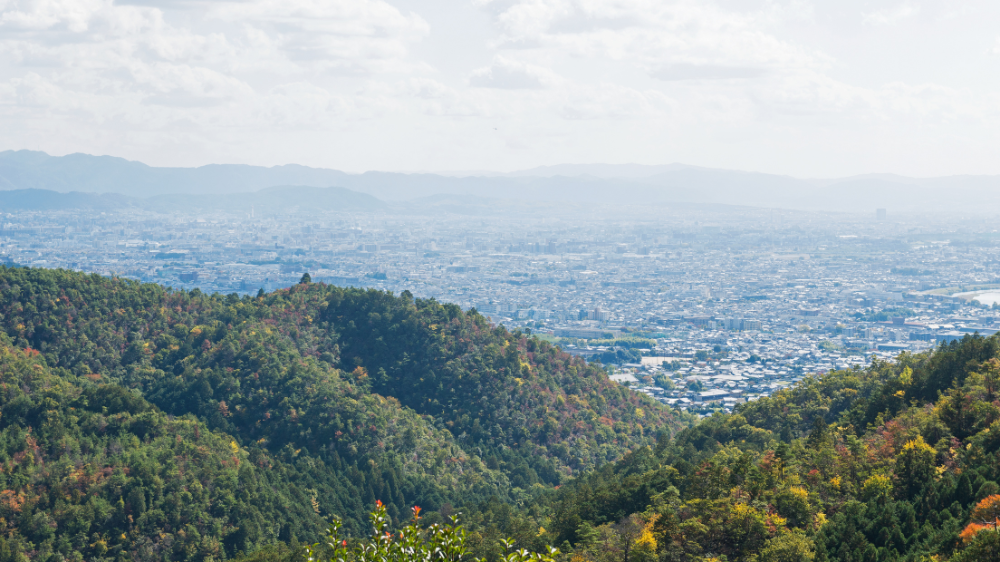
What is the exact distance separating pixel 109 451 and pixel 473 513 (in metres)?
16.0

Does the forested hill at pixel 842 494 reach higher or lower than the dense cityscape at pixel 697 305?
higher

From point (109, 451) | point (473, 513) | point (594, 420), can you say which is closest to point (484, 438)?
point (594, 420)

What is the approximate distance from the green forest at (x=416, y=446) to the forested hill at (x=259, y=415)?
0.44 ft

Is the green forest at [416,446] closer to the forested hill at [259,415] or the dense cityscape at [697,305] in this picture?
the forested hill at [259,415]

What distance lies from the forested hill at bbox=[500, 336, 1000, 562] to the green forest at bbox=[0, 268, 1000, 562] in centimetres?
9

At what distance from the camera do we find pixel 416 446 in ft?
173

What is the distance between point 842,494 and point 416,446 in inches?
1132

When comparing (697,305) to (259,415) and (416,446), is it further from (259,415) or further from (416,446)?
(259,415)

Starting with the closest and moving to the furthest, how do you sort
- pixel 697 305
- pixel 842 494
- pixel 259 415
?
pixel 842 494, pixel 259 415, pixel 697 305

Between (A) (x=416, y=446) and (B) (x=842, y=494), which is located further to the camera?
(A) (x=416, y=446)

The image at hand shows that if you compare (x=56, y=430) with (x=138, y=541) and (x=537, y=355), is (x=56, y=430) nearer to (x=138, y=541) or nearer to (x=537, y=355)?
(x=138, y=541)

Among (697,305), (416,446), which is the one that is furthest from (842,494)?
(697,305)

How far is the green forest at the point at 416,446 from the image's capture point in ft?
84.8

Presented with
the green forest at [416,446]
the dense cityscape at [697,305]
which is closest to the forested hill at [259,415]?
the green forest at [416,446]
